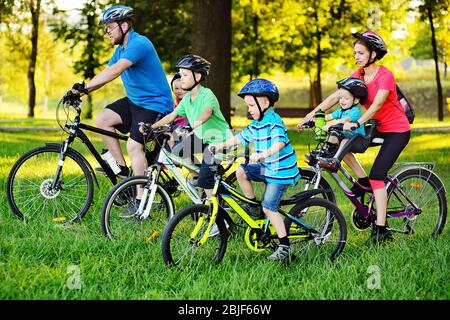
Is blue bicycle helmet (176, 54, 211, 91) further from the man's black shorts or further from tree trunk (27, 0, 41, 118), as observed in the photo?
tree trunk (27, 0, 41, 118)

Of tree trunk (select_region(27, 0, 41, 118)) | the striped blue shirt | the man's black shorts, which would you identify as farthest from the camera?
tree trunk (select_region(27, 0, 41, 118))

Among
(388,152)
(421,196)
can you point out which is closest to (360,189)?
(388,152)

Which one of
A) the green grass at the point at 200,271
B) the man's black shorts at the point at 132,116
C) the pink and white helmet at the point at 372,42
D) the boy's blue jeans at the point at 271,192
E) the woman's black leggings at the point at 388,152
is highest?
the pink and white helmet at the point at 372,42

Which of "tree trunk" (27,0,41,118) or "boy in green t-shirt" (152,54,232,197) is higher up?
"tree trunk" (27,0,41,118)

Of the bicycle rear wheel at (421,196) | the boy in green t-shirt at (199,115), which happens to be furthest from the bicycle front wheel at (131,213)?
the bicycle rear wheel at (421,196)

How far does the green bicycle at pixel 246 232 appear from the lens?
4703 millimetres

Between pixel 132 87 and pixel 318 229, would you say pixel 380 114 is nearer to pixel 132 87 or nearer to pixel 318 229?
pixel 318 229

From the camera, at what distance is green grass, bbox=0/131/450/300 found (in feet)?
14.1

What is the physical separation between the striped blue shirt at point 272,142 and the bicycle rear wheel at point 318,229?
299mm

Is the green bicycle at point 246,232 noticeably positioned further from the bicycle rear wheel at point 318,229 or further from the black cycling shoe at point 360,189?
the black cycling shoe at point 360,189

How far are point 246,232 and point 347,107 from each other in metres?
1.44

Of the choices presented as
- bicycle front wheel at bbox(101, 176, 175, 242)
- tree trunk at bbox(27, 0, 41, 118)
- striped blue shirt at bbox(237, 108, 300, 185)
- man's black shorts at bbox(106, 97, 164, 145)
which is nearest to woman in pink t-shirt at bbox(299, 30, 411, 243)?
striped blue shirt at bbox(237, 108, 300, 185)

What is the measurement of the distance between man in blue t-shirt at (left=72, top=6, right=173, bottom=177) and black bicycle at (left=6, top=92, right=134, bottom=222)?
170mm

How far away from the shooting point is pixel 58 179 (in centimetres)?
603
